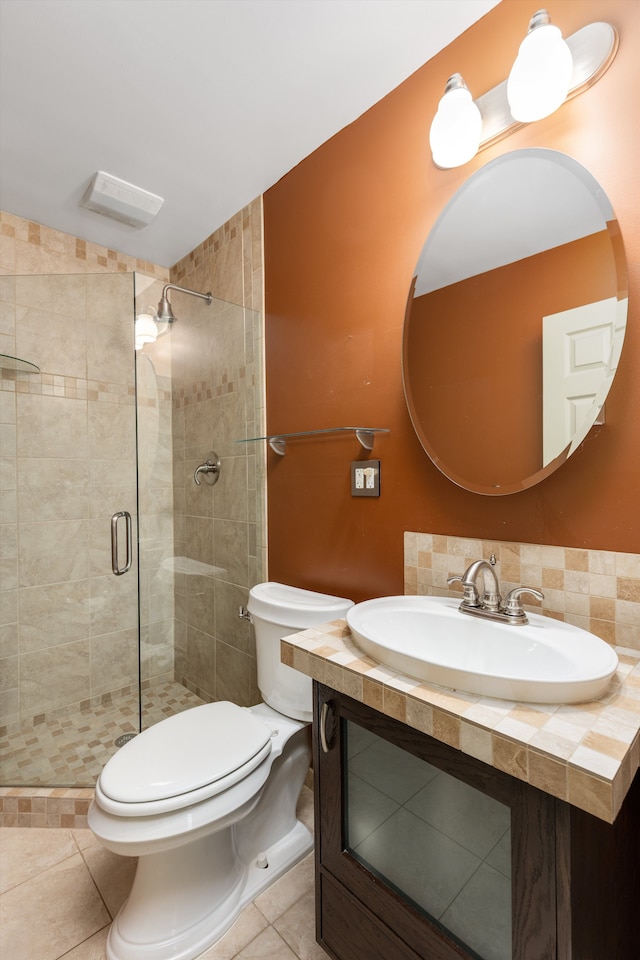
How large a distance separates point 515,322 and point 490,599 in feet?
2.27

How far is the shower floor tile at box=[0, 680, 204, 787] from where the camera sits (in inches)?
67.9

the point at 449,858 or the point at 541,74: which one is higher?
the point at 541,74

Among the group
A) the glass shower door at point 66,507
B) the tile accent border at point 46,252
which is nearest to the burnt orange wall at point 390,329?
the glass shower door at point 66,507

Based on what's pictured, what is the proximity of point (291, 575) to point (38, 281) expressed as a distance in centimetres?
179

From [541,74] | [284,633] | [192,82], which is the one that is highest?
[192,82]

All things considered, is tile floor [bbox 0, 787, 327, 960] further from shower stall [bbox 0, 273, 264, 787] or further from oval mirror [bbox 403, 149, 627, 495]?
oval mirror [bbox 403, 149, 627, 495]

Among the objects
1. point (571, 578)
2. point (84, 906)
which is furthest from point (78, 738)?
point (571, 578)

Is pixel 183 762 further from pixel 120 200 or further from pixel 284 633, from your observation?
pixel 120 200

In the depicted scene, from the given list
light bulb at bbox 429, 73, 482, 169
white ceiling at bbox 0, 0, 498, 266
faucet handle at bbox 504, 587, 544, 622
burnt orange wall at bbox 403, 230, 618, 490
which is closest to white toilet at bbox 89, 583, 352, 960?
faucet handle at bbox 504, 587, 544, 622

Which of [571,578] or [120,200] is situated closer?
[571,578]

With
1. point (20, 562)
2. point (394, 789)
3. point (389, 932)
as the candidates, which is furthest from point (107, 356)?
point (389, 932)

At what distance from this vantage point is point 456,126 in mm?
1167

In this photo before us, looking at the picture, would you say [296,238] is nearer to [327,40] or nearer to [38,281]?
[327,40]

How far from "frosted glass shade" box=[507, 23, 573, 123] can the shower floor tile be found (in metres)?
2.16
